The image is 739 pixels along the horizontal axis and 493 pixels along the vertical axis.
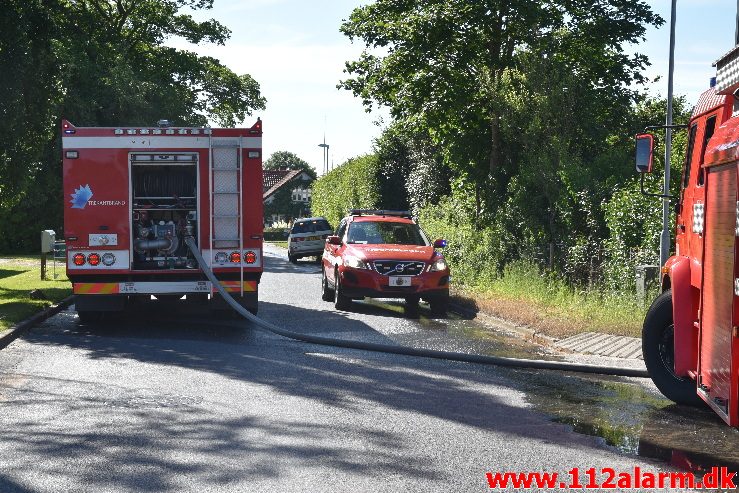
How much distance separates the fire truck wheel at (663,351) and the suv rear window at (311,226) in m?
29.6

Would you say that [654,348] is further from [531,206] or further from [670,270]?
[531,206]

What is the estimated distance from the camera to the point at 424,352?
11.6 meters

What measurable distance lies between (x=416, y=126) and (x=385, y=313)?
390 inches

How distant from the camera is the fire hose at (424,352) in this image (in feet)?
34.1

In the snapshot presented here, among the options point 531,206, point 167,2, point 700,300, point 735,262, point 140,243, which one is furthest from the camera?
point 167,2

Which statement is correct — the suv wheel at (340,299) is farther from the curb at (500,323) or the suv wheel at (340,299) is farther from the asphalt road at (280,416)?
the asphalt road at (280,416)

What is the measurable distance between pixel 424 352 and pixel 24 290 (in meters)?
11.0

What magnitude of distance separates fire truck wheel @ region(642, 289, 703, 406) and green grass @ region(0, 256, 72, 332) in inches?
338

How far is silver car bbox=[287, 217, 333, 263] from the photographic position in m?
38.0

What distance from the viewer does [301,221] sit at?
1490 inches

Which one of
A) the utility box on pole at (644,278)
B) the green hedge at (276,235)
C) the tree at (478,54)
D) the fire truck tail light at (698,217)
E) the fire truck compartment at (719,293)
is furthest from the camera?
the green hedge at (276,235)

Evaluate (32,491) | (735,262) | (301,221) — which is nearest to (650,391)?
(735,262)

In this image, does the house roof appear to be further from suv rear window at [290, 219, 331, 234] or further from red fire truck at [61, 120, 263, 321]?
red fire truck at [61, 120, 263, 321]

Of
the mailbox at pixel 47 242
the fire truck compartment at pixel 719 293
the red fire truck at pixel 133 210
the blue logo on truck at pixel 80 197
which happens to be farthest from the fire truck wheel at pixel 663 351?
the mailbox at pixel 47 242
